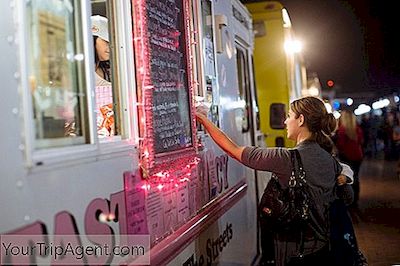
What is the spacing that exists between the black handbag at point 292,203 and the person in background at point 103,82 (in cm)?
124

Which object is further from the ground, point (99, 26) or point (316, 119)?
point (99, 26)

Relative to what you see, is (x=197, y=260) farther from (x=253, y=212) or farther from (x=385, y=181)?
(x=385, y=181)

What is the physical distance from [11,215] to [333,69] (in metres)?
35.4

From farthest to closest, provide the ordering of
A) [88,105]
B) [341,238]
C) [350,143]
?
1. [350,143]
2. [341,238]
3. [88,105]

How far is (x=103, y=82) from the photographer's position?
10.7 feet

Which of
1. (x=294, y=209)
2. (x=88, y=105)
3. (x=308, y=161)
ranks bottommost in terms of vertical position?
(x=294, y=209)

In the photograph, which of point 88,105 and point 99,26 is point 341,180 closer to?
point 99,26

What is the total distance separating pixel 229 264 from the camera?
4801 millimetres

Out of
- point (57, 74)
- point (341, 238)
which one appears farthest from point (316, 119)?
point (57, 74)

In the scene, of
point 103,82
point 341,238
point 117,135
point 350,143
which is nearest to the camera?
point 117,135

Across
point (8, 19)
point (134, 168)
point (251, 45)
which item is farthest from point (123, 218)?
point (251, 45)

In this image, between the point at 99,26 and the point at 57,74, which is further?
the point at 99,26

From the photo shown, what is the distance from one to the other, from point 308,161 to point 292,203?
28cm

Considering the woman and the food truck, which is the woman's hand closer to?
the woman
